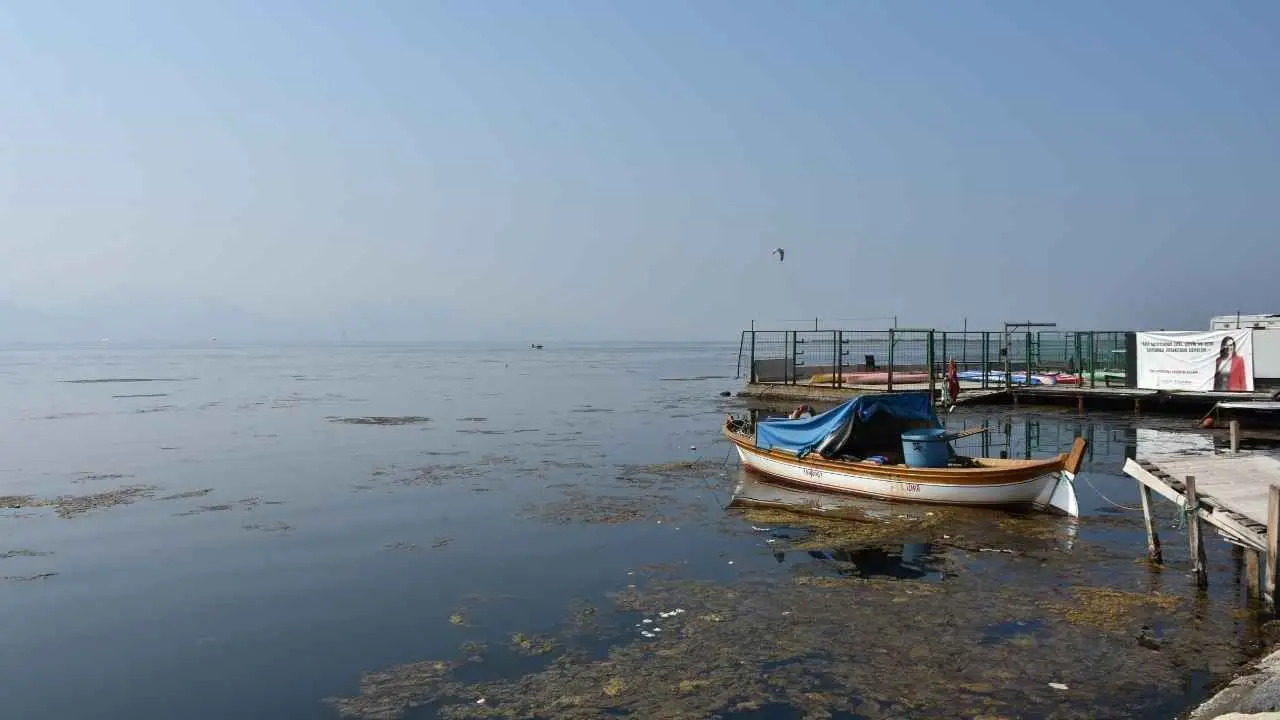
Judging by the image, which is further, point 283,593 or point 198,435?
point 198,435

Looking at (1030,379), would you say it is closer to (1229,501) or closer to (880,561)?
(880,561)

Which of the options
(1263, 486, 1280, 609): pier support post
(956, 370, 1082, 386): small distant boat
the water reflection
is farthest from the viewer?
(956, 370, 1082, 386): small distant boat

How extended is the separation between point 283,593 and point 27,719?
5085 millimetres

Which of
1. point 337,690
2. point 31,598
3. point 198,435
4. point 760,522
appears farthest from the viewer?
point 198,435

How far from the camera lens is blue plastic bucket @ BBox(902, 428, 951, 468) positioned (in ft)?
72.3

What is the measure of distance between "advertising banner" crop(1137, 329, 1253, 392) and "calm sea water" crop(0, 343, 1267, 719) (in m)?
11.8

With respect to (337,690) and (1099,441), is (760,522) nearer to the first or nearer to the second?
(337,690)

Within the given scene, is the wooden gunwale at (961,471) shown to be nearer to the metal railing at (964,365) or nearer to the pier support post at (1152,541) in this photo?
the pier support post at (1152,541)

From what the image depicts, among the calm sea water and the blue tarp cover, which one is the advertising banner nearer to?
the calm sea water

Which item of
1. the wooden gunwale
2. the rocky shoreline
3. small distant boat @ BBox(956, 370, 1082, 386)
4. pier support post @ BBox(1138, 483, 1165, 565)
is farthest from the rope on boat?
small distant boat @ BBox(956, 370, 1082, 386)

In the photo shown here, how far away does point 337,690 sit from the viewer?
1104 centimetres

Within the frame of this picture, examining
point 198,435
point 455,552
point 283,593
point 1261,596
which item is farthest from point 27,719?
point 198,435

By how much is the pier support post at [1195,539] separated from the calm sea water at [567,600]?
0.29 meters

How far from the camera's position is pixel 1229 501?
45.6 ft
